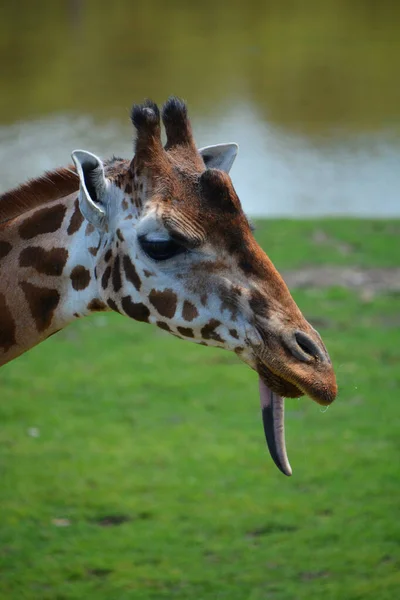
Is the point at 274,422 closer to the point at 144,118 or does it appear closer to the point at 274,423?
the point at 274,423

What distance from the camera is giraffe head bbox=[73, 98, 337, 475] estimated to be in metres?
3.79

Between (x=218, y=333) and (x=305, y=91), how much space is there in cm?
1607

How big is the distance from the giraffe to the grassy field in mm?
2764

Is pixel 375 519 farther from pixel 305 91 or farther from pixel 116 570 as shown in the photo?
pixel 305 91

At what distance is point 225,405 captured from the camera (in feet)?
30.4

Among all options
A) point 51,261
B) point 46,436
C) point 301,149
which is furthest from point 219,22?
point 51,261

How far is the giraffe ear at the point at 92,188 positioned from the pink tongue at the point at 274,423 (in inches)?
37.1

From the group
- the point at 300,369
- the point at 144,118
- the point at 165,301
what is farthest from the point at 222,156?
the point at 300,369

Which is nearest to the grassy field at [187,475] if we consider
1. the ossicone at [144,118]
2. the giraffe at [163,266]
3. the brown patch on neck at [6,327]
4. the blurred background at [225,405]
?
the blurred background at [225,405]

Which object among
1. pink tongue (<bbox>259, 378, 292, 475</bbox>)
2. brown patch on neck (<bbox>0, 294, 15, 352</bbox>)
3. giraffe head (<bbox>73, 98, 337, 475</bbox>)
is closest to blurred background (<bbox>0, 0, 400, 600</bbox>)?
pink tongue (<bbox>259, 378, 292, 475</bbox>)

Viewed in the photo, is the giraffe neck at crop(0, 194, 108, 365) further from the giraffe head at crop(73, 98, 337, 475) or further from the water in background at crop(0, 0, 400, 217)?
the water in background at crop(0, 0, 400, 217)

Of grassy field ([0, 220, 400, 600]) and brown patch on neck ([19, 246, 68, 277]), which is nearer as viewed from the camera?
brown patch on neck ([19, 246, 68, 277])

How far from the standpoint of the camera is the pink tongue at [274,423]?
404 centimetres

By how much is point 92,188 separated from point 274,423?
46.8 inches
